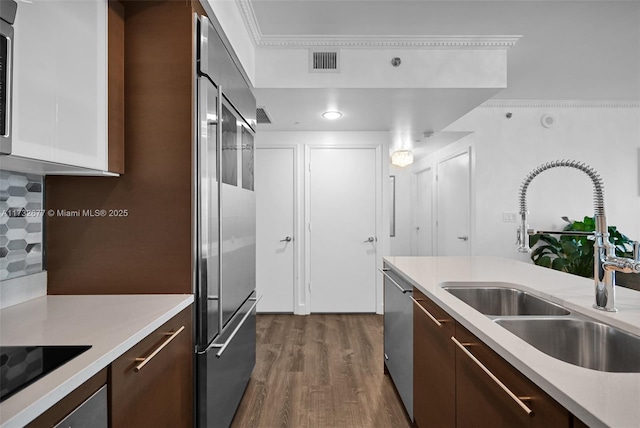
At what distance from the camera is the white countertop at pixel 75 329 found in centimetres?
70

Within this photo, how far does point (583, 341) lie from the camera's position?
126cm

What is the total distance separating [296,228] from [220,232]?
8.84 feet

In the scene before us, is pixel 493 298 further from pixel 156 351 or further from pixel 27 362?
pixel 27 362

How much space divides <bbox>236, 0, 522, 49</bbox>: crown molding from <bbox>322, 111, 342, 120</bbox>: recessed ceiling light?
0.78m

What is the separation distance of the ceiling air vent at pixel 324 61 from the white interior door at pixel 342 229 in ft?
5.21

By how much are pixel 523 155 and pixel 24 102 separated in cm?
487

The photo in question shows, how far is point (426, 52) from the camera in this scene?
286 cm

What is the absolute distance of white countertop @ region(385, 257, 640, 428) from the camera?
679 mm

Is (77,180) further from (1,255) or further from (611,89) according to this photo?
(611,89)

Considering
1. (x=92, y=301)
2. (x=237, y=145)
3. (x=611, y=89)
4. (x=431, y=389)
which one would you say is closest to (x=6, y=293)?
(x=92, y=301)

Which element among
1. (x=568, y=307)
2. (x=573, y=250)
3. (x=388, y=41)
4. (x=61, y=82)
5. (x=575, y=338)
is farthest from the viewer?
(x=573, y=250)

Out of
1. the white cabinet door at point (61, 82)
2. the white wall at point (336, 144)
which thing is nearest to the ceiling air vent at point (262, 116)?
the white wall at point (336, 144)

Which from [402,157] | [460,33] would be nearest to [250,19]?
[460,33]

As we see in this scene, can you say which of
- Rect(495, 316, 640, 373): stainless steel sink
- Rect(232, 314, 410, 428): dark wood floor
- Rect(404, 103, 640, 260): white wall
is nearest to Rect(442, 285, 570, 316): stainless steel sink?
Rect(495, 316, 640, 373): stainless steel sink
